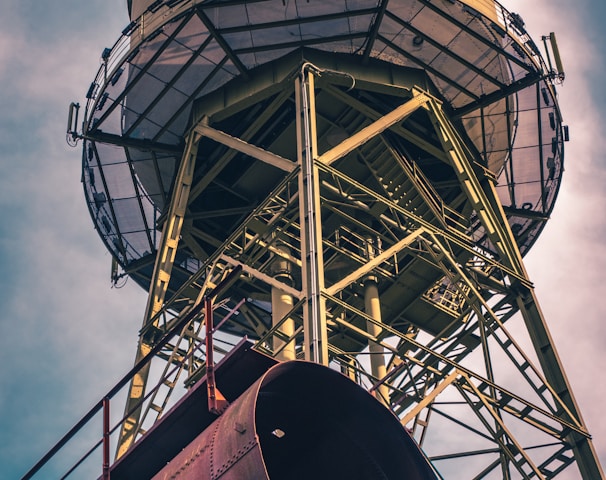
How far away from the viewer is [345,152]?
25562 millimetres

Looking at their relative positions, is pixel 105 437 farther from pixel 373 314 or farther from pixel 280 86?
pixel 280 86

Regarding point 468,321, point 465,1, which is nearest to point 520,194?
point 468,321

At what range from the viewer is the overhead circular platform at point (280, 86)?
88.6ft

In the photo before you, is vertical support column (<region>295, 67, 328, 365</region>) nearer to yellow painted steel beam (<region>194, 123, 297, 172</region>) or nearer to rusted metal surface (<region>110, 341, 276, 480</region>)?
yellow painted steel beam (<region>194, 123, 297, 172</region>)

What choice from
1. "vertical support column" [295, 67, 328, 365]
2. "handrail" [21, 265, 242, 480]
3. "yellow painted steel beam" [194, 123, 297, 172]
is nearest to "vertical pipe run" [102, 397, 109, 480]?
"handrail" [21, 265, 242, 480]

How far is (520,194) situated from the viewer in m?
31.7

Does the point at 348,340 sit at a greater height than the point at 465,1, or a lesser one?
lesser

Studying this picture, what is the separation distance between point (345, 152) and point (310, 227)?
3.55m

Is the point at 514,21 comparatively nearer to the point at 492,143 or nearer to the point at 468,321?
the point at 492,143

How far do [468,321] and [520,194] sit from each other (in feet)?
16.2

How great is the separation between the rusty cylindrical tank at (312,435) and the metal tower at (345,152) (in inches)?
337

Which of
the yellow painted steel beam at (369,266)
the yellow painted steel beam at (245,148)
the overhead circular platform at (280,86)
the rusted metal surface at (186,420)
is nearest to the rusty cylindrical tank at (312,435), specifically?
the rusted metal surface at (186,420)

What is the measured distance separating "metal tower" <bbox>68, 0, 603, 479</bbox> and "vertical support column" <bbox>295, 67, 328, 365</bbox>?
0.10 m

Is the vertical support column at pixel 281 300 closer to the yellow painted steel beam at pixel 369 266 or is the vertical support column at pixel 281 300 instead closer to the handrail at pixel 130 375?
the yellow painted steel beam at pixel 369 266
